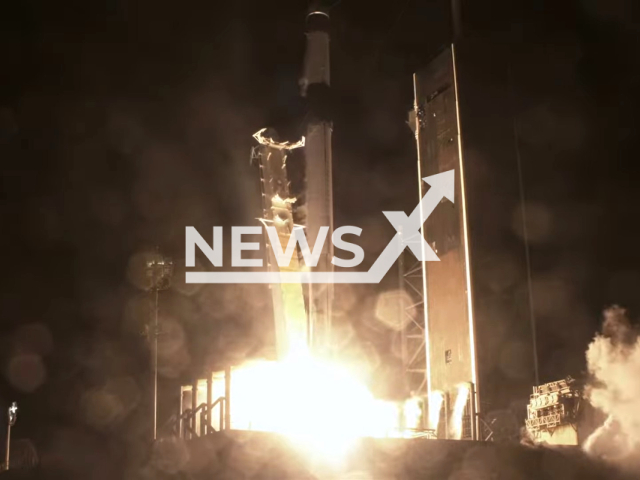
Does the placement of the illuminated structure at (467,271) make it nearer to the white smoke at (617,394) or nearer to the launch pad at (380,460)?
the white smoke at (617,394)

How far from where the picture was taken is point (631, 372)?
19672 millimetres

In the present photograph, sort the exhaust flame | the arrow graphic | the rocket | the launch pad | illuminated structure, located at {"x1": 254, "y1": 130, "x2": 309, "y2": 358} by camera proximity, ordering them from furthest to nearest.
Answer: the arrow graphic
the rocket
illuminated structure, located at {"x1": 254, "y1": 130, "x2": 309, "y2": 358}
the exhaust flame
the launch pad

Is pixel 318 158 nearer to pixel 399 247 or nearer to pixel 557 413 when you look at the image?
pixel 399 247

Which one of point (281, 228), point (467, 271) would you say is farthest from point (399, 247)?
point (281, 228)

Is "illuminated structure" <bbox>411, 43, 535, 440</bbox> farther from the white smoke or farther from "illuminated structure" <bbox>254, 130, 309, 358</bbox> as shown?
"illuminated structure" <bbox>254, 130, 309, 358</bbox>

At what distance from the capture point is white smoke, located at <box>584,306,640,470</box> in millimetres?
18734

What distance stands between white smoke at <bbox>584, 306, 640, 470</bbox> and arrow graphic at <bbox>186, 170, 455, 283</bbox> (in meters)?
6.87

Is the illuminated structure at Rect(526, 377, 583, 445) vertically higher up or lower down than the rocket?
lower down

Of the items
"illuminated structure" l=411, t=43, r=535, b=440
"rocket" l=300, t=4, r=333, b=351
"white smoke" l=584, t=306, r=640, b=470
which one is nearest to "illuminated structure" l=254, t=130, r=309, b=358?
"rocket" l=300, t=4, r=333, b=351

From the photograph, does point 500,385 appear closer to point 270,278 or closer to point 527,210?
point 527,210

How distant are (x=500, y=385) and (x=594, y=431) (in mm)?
4712

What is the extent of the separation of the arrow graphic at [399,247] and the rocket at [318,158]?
11.5ft

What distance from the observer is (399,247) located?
28.9 meters

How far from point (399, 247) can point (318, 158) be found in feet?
20.4
